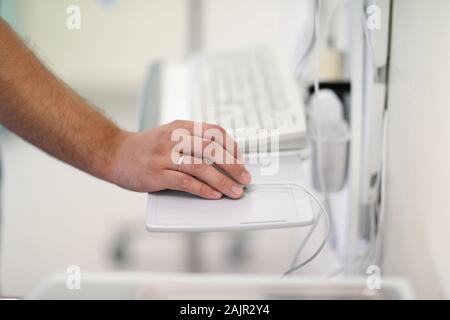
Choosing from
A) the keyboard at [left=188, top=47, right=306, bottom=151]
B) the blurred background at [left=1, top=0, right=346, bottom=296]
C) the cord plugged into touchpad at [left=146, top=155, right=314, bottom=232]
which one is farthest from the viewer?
the blurred background at [left=1, top=0, right=346, bottom=296]

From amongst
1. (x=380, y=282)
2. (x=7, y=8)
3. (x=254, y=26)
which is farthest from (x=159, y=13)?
(x=380, y=282)

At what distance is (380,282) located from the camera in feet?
2.13

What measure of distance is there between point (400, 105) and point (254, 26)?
4.67 feet

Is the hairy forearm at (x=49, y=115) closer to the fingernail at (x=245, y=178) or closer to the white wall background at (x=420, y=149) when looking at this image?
the fingernail at (x=245, y=178)

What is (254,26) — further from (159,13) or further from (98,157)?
(98,157)

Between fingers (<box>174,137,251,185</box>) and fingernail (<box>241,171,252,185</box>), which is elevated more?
fingers (<box>174,137,251,185</box>)

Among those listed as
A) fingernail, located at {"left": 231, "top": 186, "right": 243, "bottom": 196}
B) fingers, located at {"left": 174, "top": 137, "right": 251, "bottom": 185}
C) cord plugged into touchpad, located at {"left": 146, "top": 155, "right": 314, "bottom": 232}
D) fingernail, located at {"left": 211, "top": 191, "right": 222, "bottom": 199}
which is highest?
fingers, located at {"left": 174, "top": 137, "right": 251, "bottom": 185}

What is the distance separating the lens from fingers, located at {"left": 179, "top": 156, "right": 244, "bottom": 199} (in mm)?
593

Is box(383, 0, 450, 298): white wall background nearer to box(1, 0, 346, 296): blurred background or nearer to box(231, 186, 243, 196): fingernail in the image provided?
box(231, 186, 243, 196): fingernail

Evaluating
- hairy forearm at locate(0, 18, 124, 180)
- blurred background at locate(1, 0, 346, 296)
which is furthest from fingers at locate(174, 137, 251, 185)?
blurred background at locate(1, 0, 346, 296)

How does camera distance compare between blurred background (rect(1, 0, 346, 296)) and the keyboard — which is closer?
the keyboard

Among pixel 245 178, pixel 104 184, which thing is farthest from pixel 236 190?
pixel 104 184

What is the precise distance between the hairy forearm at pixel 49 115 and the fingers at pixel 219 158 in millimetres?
107

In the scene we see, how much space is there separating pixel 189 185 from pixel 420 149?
10.4 inches
